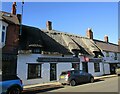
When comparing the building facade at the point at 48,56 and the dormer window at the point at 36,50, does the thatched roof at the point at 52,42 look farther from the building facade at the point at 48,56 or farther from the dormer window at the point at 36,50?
the dormer window at the point at 36,50

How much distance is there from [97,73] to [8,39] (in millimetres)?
16883

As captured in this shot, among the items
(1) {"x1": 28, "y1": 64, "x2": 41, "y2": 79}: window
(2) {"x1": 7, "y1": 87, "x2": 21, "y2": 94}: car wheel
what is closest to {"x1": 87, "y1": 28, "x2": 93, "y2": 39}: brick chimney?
(1) {"x1": 28, "y1": 64, "x2": 41, "y2": 79}: window

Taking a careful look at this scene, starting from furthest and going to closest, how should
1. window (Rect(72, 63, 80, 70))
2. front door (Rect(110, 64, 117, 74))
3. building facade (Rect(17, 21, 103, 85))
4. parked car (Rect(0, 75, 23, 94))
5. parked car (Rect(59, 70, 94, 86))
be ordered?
front door (Rect(110, 64, 117, 74)), window (Rect(72, 63, 80, 70)), building facade (Rect(17, 21, 103, 85)), parked car (Rect(59, 70, 94, 86)), parked car (Rect(0, 75, 23, 94))

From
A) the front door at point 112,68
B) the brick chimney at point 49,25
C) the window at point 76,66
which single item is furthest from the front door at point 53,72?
the front door at point 112,68

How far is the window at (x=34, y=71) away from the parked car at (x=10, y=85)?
315 inches

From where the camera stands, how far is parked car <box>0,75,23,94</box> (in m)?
12.1

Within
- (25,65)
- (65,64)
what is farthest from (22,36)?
(65,64)

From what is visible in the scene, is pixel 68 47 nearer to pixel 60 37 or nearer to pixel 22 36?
pixel 60 37

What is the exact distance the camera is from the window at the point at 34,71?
21.3m

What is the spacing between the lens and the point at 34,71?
2177cm

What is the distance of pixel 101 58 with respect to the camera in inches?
1235

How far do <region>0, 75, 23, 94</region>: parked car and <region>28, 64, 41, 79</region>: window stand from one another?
800cm

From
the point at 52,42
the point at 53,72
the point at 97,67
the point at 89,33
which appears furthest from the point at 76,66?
the point at 89,33

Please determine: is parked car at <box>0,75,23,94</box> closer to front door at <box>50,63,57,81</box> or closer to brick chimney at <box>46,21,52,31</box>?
front door at <box>50,63,57,81</box>
